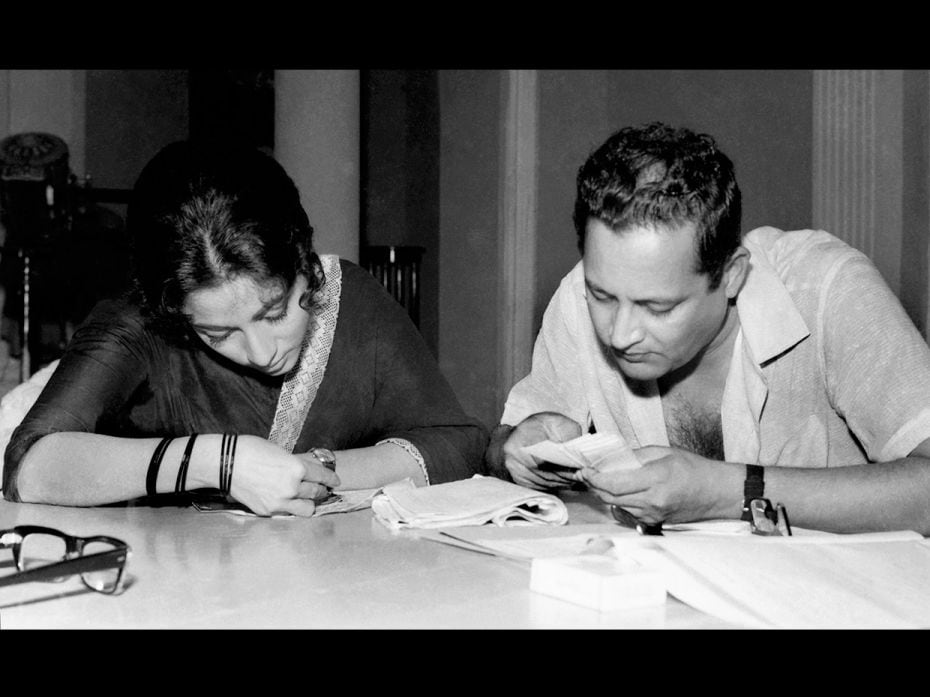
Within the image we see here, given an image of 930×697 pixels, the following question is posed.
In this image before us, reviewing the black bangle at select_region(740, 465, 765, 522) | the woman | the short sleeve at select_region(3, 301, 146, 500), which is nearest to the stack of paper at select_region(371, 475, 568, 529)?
the woman

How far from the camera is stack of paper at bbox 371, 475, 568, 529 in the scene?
5.20 ft

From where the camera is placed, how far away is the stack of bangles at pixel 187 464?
174cm

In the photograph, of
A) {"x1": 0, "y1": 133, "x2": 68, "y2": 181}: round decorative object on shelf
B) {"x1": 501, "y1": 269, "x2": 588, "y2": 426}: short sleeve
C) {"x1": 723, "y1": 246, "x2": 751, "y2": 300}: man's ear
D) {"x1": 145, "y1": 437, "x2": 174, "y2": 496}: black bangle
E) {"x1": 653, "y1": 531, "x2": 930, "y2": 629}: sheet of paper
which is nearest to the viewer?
{"x1": 653, "y1": 531, "x2": 930, "y2": 629}: sheet of paper

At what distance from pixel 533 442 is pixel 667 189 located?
0.52m

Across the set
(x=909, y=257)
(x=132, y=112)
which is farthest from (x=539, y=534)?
(x=132, y=112)

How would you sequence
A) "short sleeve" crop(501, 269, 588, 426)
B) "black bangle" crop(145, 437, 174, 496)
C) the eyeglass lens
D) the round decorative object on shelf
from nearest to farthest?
the eyeglass lens, "black bangle" crop(145, 437, 174, 496), "short sleeve" crop(501, 269, 588, 426), the round decorative object on shelf

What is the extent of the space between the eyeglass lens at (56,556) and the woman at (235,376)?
0.84 feet

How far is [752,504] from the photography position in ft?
4.91

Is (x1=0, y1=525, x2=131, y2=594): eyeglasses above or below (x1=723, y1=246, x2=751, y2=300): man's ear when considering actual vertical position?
below

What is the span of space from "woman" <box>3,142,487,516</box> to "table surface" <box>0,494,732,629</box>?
20 centimetres

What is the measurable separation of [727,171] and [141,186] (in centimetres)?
105

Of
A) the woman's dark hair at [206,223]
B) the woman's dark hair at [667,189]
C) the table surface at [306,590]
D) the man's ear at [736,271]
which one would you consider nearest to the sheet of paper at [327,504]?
the table surface at [306,590]

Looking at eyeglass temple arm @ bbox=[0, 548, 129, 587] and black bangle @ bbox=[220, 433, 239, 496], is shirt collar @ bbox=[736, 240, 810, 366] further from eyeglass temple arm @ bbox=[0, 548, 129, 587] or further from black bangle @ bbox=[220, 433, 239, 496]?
eyeglass temple arm @ bbox=[0, 548, 129, 587]

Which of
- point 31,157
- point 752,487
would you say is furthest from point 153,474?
point 31,157
